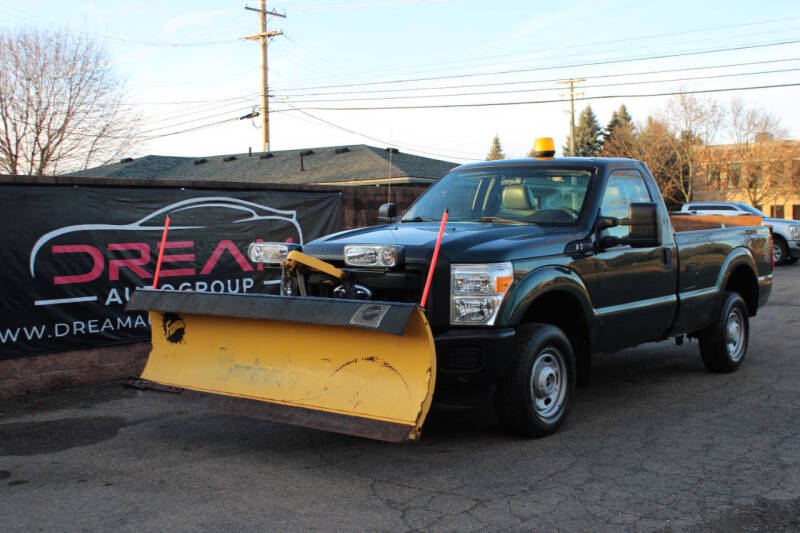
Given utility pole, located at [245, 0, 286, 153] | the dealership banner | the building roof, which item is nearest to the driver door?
the dealership banner

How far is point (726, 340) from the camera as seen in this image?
760cm

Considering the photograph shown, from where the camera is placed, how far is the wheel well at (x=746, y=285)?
8141 millimetres

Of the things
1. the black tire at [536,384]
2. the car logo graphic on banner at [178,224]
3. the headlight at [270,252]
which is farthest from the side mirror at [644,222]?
the car logo graphic on banner at [178,224]

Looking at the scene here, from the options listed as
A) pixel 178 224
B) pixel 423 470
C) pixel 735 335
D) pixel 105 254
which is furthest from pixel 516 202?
pixel 105 254

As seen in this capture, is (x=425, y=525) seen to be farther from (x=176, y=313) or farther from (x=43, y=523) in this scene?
(x=176, y=313)

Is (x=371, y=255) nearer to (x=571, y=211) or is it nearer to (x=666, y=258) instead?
(x=571, y=211)

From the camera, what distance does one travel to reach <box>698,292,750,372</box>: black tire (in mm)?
7539

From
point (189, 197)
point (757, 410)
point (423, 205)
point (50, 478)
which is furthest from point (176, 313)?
point (757, 410)

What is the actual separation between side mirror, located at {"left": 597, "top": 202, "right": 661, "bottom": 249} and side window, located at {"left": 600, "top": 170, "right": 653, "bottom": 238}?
0.46 ft

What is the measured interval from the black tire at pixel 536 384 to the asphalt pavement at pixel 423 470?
17 cm

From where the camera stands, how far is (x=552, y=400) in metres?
5.43

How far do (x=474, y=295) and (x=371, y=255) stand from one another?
706mm

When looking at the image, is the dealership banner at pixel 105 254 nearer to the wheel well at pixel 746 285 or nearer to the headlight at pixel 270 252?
the headlight at pixel 270 252

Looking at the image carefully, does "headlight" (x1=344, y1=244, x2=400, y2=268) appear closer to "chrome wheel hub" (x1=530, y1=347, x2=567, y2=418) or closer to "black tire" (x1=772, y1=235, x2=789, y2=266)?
"chrome wheel hub" (x1=530, y1=347, x2=567, y2=418)
